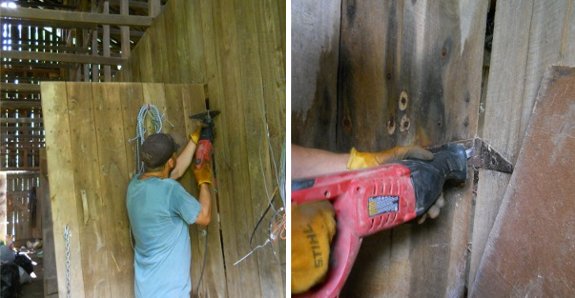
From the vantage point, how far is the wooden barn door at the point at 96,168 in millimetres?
1579

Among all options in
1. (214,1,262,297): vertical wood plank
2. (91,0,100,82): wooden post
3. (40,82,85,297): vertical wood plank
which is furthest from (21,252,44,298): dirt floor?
(214,1,262,297): vertical wood plank

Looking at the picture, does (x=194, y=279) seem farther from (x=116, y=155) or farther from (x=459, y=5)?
(x=459, y=5)

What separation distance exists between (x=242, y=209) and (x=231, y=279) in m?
0.35

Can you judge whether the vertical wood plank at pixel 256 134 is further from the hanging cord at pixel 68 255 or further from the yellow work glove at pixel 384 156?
the yellow work glove at pixel 384 156

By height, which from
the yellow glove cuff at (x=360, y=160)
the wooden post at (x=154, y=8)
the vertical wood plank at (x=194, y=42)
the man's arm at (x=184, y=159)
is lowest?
the man's arm at (x=184, y=159)

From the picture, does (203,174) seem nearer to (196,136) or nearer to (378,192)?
(196,136)

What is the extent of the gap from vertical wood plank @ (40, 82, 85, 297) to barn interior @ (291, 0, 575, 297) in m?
1.33

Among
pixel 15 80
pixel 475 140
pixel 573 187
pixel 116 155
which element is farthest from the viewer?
pixel 15 80

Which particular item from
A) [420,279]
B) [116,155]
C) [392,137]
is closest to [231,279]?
[116,155]

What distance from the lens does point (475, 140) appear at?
25.3 inches

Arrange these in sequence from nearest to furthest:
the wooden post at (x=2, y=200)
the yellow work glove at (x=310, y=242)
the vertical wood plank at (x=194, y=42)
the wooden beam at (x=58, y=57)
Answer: the yellow work glove at (x=310, y=242)
the vertical wood plank at (x=194, y=42)
the wooden beam at (x=58, y=57)
the wooden post at (x=2, y=200)

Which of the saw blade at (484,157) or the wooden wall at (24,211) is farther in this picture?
the wooden wall at (24,211)

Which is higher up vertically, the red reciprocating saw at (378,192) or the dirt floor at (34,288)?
the red reciprocating saw at (378,192)

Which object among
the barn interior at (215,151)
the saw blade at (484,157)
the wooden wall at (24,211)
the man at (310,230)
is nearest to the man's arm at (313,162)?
the man at (310,230)
